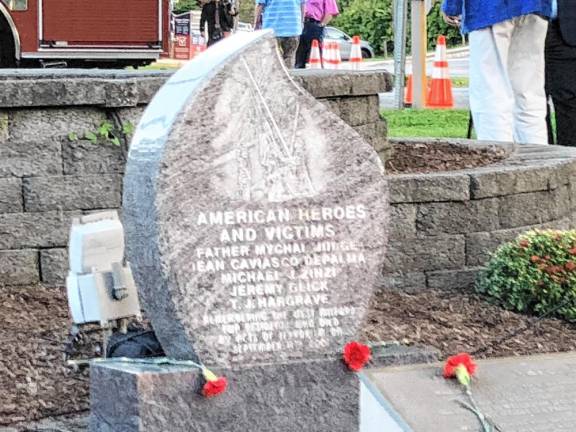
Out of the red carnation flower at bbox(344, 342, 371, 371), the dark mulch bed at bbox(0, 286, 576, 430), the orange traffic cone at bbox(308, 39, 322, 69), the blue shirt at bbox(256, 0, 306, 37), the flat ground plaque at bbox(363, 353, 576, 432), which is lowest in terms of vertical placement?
the dark mulch bed at bbox(0, 286, 576, 430)

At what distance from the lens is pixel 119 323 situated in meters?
4.48

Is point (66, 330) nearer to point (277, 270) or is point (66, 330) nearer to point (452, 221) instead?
point (277, 270)

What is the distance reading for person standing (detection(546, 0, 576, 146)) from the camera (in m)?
8.11

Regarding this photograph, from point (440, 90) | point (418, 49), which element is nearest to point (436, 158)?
point (418, 49)

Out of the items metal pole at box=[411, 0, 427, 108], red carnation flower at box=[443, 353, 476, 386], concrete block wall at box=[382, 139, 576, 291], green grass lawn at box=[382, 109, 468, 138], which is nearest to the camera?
red carnation flower at box=[443, 353, 476, 386]

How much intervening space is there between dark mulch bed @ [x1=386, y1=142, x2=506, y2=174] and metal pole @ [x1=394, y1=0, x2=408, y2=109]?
7.04 metres

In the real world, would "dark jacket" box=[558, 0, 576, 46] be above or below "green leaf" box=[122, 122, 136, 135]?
above

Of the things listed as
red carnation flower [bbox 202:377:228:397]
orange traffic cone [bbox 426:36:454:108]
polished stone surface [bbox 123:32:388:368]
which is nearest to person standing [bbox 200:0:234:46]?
orange traffic cone [bbox 426:36:454:108]

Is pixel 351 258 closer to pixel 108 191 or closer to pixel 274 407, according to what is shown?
pixel 274 407

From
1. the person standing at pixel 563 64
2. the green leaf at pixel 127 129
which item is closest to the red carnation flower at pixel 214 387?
the green leaf at pixel 127 129

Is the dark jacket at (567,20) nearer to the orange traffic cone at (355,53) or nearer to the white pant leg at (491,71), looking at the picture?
the white pant leg at (491,71)

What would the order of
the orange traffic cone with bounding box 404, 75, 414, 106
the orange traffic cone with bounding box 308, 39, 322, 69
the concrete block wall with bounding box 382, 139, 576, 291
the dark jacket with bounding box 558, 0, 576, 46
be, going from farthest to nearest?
the orange traffic cone with bounding box 308, 39, 322, 69 → the orange traffic cone with bounding box 404, 75, 414, 106 → the dark jacket with bounding box 558, 0, 576, 46 → the concrete block wall with bounding box 382, 139, 576, 291

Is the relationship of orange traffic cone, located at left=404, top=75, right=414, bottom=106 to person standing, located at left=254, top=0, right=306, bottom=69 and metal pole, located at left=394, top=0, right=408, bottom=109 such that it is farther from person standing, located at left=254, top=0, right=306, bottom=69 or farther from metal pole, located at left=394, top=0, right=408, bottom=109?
person standing, located at left=254, top=0, right=306, bottom=69

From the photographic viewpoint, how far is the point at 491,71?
24.8 feet
